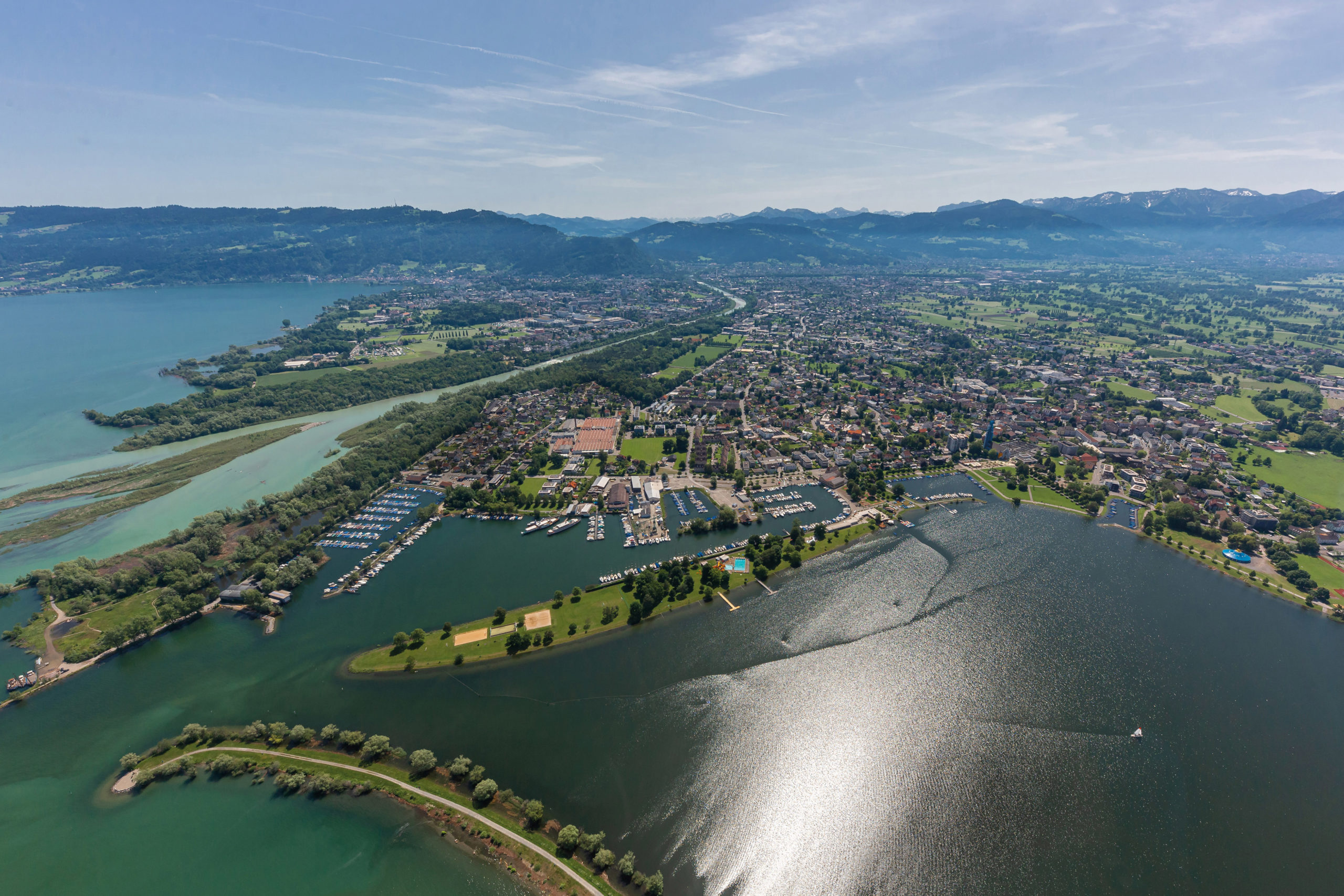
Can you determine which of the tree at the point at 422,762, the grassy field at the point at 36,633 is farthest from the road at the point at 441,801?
the grassy field at the point at 36,633

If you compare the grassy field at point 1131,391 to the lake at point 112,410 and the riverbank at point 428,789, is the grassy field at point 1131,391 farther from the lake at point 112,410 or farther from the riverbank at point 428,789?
the lake at point 112,410

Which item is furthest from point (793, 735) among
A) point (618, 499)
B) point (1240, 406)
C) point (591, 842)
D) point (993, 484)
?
point (1240, 406)

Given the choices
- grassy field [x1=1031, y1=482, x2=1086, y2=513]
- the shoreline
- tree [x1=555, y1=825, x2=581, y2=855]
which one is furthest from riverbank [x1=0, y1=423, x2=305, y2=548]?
grassy field [x1=1031, y1=482, x2=1086, y2=513]

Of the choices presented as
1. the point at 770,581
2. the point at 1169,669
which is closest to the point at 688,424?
the point at 770,581

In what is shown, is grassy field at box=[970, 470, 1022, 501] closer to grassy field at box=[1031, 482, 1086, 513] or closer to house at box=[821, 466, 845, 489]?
grassy field at box=[1031, 482, 1086, 513]

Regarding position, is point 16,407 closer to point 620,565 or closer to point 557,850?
point 620,565

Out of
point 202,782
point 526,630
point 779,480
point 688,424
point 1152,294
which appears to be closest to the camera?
point 202,782
